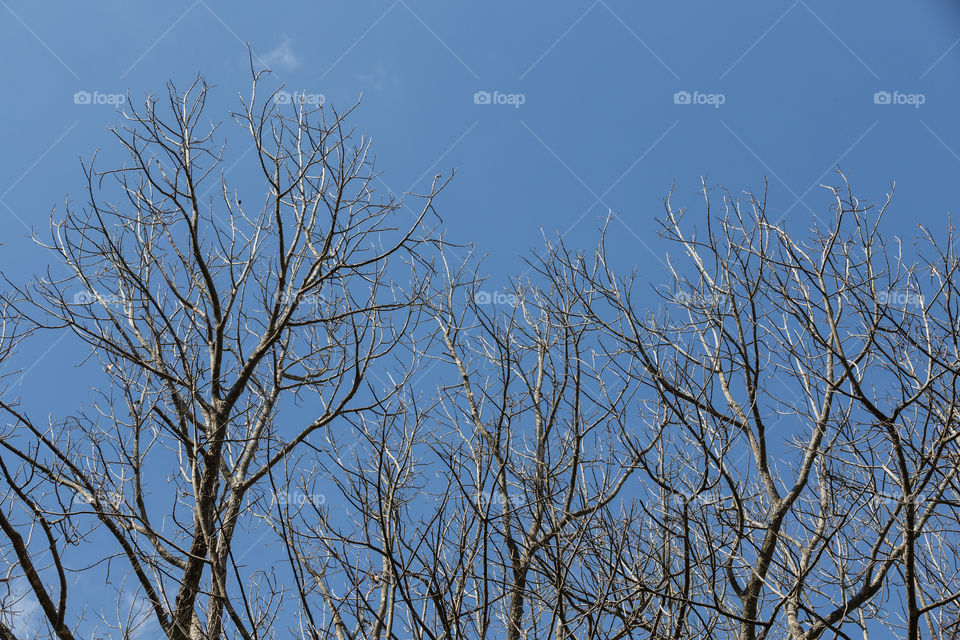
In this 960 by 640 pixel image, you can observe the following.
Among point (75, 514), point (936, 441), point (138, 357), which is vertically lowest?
point (75, 514)

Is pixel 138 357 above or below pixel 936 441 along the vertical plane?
above

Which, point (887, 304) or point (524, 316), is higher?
point (524, 316)

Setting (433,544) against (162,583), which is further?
(162,583)

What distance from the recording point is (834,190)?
4.68 meters

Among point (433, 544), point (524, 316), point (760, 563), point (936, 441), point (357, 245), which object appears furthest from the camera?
point (524, 316)

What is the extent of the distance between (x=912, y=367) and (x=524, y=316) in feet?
9.92

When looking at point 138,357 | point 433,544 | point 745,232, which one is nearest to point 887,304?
point 745,232

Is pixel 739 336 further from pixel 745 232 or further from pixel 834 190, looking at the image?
pixel 834 190

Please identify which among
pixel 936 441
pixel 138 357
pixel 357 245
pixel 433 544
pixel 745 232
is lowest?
pixel 433 544

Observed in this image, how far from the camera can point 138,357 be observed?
473 centimetres

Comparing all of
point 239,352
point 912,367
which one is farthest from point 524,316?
point 912,367

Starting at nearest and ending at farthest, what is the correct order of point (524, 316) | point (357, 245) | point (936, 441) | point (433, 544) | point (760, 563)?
1. point (433, 544)
2. point (936, 441)
3. point (760, 563)
4. point (357, 245)
5. point (524, 316)

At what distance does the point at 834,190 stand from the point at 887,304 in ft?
3.03

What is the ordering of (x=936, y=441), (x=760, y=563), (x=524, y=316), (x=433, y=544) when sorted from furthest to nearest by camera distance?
(x=524, y=316)
(x=760, y=563)
(x=936, y=441)
(x=433, y=544)
